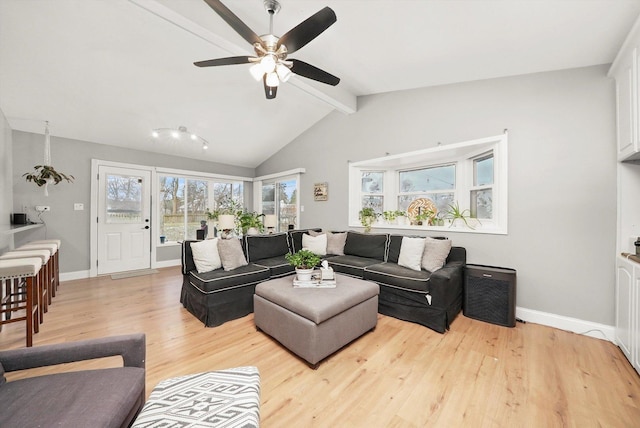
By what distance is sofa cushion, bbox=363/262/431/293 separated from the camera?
2.58m

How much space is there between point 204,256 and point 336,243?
2.02 metres

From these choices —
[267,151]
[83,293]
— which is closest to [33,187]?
[83,293]

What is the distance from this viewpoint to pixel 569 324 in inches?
97.5

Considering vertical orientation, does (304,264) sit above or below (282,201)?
below

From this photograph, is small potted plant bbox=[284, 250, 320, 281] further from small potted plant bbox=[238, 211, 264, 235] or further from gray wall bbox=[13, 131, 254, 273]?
gray wall bbox=[13, 131, 254, 273]

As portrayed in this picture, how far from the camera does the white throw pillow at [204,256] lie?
2865mm

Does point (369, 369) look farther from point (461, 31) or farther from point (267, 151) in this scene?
point (267, 151)

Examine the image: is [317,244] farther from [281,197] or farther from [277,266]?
[281,197]

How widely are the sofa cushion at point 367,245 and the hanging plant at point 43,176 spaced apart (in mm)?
4619

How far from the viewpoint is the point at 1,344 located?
220 centimetres

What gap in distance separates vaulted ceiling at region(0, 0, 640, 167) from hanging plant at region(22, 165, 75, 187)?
25.8 inches

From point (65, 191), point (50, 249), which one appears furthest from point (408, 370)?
point (65, 191)

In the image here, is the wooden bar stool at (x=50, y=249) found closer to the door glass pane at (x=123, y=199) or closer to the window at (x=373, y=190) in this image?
the door glass pane at (x=123, y=199)

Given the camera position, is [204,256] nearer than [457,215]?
Yes
